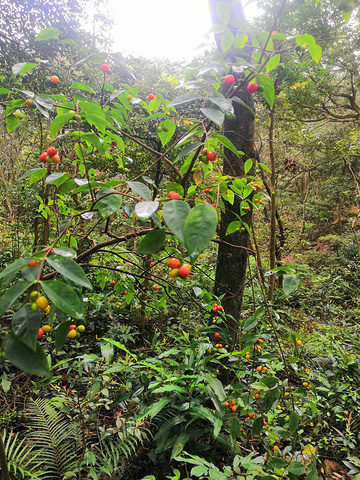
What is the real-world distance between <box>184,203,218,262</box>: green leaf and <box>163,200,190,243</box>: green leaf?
19mm

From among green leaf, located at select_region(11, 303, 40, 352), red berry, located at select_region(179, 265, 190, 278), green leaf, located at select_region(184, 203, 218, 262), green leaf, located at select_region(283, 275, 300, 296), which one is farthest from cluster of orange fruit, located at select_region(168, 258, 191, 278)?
green leaf, located at select_region(283, 275, 300, 296)

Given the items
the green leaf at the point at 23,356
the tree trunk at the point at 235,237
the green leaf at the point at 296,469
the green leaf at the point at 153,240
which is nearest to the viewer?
the green leaf at the point at 23,356

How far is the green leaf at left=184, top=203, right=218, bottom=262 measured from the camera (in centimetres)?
40

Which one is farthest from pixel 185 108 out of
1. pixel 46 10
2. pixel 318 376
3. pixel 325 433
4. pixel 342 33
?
pixel 342 33

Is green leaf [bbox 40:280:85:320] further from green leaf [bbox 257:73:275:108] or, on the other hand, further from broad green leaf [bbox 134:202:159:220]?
green leaf [bbox 257:73:275:108]

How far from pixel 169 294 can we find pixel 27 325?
3.03ft

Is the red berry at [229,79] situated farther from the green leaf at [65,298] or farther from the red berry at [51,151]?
the green leaf at [65,298]

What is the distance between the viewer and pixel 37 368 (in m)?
0.39

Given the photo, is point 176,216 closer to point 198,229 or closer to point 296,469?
point 198,229

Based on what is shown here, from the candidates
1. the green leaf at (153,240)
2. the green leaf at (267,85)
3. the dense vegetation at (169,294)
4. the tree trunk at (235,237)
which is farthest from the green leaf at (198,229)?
the tree trunk at (235,237)

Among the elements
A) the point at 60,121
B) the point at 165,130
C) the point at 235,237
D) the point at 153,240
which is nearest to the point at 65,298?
the point at 153,240

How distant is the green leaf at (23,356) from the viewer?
15.2 inches

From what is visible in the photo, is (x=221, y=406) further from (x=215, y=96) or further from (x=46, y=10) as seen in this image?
(x=46, y=10)

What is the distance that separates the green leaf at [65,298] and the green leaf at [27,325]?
4 cm
